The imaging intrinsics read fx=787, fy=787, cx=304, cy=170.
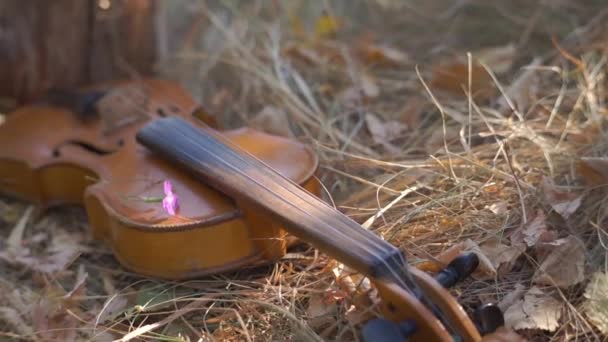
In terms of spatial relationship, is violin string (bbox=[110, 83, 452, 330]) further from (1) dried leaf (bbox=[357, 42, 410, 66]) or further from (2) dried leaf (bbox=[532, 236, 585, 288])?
(1) dried leaf (bbox=[357, 42, 410, 66])

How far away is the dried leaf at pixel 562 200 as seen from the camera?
1.75 meters

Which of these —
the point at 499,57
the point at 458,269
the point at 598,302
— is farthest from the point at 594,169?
the point at 499,57

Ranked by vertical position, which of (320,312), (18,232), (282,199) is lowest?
(18,232)

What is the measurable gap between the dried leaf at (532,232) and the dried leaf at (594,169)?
169mm

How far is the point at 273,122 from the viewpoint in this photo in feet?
7.68

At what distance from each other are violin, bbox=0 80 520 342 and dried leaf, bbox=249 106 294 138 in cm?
22

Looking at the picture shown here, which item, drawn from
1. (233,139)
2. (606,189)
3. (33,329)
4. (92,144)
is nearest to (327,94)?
(233,139)

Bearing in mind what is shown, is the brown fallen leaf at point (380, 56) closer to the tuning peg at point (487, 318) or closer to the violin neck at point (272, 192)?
the violin neck at point (272, 192)

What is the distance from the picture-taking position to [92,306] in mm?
1814

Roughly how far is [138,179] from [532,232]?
0.91 meters

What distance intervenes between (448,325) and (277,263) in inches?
20.2

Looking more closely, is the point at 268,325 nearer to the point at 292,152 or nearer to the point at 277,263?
the point at 277,263

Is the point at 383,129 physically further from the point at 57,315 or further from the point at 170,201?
the point at 57,315

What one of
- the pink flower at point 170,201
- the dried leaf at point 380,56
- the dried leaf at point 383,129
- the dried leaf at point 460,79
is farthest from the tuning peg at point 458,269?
the dried leaf at point 380,56
